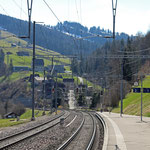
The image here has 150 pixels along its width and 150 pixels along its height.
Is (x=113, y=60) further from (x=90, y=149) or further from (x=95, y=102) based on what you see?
(x=90, y=149)

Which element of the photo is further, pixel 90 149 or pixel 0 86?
pixel 0 86

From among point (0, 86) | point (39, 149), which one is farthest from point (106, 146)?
point (0, 86)

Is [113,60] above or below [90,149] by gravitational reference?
above

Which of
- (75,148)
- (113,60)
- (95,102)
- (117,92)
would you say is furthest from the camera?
(113,60)

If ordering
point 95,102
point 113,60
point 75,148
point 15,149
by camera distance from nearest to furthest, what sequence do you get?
point 15,149
point 75,148
point 95,102
point 113,60

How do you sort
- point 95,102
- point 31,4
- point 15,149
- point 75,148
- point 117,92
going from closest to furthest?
point 15,149 → point 75,148 → point 31,4 → point 117,92 → point 95,102

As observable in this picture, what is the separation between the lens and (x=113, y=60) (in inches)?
5605

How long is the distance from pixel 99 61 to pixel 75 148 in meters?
172

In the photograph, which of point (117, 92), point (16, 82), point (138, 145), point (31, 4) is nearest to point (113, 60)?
point (117, 92)

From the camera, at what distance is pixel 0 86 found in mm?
181625

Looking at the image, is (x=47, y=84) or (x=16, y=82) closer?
(x=47, y=84)

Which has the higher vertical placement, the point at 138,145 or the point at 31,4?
the point at 31,4

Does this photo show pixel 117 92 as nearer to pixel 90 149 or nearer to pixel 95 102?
pixel 95 102

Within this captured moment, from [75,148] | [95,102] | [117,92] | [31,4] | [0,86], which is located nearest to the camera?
[75,148]
